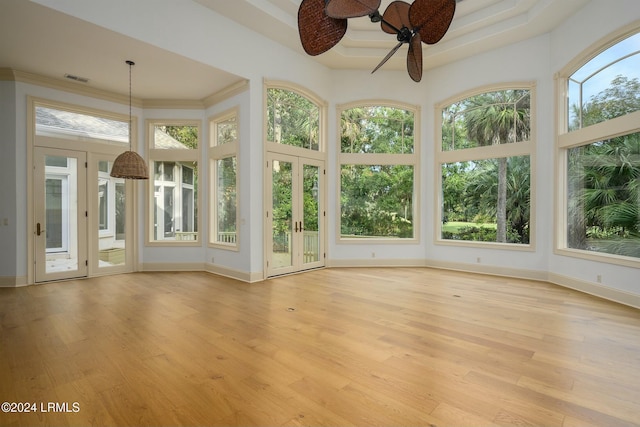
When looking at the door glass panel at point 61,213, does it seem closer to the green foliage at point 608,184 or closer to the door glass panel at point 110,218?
the door glass panel at point 110,218

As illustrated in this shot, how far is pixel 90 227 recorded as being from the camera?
624 centimetres

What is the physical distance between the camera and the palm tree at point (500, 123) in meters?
6.27

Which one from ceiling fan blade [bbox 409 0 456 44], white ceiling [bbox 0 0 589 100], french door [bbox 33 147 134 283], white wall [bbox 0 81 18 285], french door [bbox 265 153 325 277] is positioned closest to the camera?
ceiling fan blade [bbox 409 0 456 44]

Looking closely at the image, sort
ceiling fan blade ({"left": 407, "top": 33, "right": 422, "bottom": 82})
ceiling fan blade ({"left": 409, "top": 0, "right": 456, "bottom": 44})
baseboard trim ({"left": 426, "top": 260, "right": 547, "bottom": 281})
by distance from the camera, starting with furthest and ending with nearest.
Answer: baseboard trim ({"left": 426, "top": 260, "right": 547, "bottom": 281}) < ceiling fan blade ({"left": 407, "top": 33, "right": 422, "bottom": 82}) < ceiling fan blade ({"left": 409, "top": 0, "right": 456, "bottom": 44})

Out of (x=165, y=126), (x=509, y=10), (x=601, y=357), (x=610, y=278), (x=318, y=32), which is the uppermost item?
(x=509, y=10)

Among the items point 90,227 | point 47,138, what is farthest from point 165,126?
point 90,227

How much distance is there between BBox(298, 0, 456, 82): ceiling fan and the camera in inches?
82.0

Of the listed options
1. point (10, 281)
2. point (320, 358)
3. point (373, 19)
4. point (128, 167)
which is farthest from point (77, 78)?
point (320, 358)

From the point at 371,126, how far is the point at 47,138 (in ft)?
20.5

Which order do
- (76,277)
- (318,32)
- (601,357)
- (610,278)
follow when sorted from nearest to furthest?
(318,32) < (601,357) < (610,278) < (76,277)

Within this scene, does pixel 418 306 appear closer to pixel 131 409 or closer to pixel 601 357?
pixel 601 357

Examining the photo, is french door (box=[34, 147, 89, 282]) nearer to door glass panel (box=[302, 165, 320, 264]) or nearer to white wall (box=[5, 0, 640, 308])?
white wall (box=[5, 0, 640, 308])

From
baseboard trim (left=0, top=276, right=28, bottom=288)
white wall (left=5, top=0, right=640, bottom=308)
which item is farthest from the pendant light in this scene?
baseboard trim (left=0, top=276, right=28, bottom=288)

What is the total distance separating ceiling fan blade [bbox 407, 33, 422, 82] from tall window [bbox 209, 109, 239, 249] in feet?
12.7
